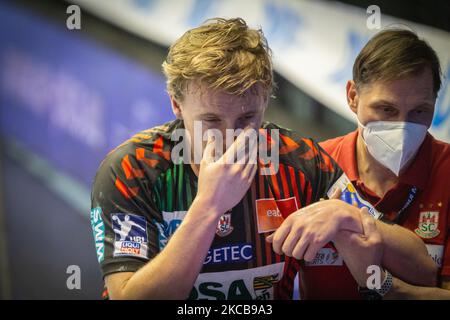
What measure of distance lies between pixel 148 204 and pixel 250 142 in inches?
15.5

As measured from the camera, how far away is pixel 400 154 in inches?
81.2

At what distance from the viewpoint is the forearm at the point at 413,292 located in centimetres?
189

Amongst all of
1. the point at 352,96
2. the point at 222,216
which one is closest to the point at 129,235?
the point at 222,216

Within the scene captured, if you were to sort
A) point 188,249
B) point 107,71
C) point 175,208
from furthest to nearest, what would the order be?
1. point 107,71
2. point 175,208
3. point 188,249

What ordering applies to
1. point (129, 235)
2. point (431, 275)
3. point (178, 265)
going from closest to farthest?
point (178, 265)
point (129, 235)
point (431, 275)

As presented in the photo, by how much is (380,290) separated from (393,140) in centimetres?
57

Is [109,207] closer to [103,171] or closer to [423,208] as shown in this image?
[103,171]

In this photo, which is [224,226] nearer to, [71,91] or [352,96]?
[352,96]

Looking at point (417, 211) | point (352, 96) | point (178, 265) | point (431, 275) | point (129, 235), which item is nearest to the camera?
point (178, 265)

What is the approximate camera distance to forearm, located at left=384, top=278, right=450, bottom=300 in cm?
189

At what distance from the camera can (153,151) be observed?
1.85 metres

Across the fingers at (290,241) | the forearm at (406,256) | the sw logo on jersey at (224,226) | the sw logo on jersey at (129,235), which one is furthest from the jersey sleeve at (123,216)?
the forearm at (406,256)

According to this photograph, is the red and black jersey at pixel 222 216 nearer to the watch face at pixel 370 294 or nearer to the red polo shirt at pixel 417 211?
the red polo shirt at pixel 417 211

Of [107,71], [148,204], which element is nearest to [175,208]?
[148,204]
